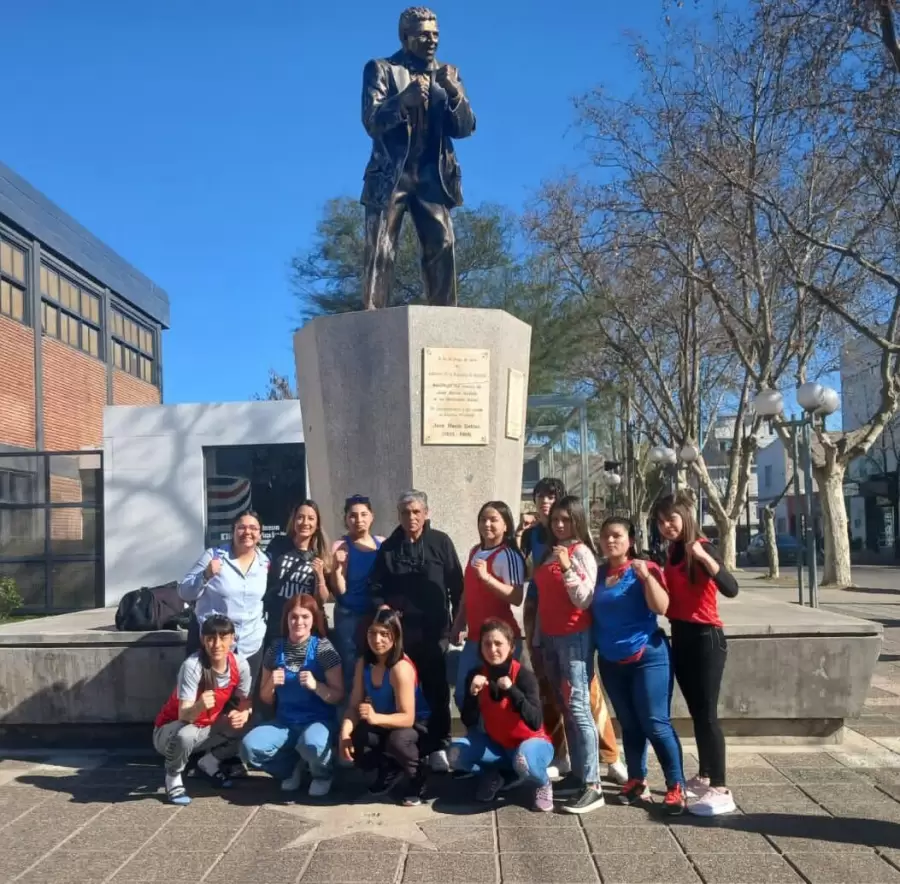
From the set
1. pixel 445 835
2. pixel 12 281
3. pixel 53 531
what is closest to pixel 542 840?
pixel 445 835

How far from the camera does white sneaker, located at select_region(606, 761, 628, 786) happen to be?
553 cm

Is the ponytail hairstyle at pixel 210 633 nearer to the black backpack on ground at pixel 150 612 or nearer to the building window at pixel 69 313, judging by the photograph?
the black backpack on ground at pixel 150 612

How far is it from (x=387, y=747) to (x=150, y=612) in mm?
2385

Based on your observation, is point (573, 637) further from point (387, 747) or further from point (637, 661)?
point (387, 747)

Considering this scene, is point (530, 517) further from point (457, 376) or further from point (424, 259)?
point (424, 259)

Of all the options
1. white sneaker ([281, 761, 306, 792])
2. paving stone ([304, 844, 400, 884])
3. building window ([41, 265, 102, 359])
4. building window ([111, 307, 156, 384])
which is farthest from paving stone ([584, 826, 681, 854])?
building window ([111, 307, 156, 384])

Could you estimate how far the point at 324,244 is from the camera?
30297mm

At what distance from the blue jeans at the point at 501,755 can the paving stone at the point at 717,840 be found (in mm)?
691

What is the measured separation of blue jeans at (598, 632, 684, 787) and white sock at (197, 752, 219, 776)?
2.14m

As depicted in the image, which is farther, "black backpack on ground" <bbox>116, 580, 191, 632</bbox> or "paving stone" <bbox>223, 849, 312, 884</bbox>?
"black backpack on ground" <bbox>116, 580, 191, 632</bbox>

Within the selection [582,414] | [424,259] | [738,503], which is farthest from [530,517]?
[738,503]

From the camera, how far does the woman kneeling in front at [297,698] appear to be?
17.6ft

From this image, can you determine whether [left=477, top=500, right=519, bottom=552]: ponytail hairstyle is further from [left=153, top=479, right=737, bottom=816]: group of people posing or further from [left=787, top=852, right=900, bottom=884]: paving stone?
[left=787, top=852, right=900, bottom=884]: paving stone

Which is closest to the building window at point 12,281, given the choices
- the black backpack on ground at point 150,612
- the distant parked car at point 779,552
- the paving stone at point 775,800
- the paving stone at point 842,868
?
the black backpack on ground at point 150,612
